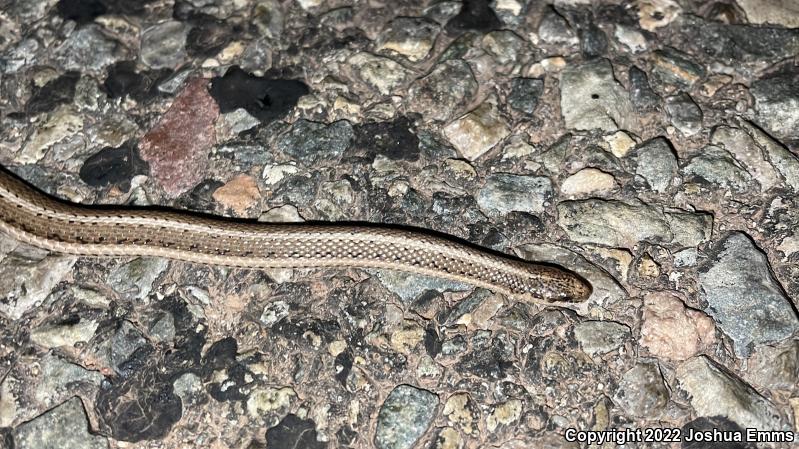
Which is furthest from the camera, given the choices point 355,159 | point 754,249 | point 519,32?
point 519,32

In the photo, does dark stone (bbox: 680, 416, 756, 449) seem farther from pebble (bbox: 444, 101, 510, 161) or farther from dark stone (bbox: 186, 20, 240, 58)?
dark stone (bbox: 186, 20, 240, 58)

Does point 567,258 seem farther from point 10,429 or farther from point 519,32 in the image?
point 10,429

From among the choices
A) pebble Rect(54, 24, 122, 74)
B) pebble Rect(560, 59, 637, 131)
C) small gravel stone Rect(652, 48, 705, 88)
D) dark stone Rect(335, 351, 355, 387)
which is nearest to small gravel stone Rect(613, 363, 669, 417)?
dark stone Rect(335, 351, 355, 387)

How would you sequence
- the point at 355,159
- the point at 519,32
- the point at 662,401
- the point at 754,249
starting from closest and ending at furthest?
the point at 662,401 < the point at 754,249 < the point at 355,159 < the point at 519,32

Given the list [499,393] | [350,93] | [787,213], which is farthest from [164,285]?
[787,213]

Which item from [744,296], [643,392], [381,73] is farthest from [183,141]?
[744,296]

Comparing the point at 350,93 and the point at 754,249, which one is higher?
the point at 350,93

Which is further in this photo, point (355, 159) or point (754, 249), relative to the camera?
point (355, 159)

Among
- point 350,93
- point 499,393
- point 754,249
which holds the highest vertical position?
point 350,93

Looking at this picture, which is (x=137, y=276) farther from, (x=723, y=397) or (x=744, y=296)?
(x=744, y=296)
